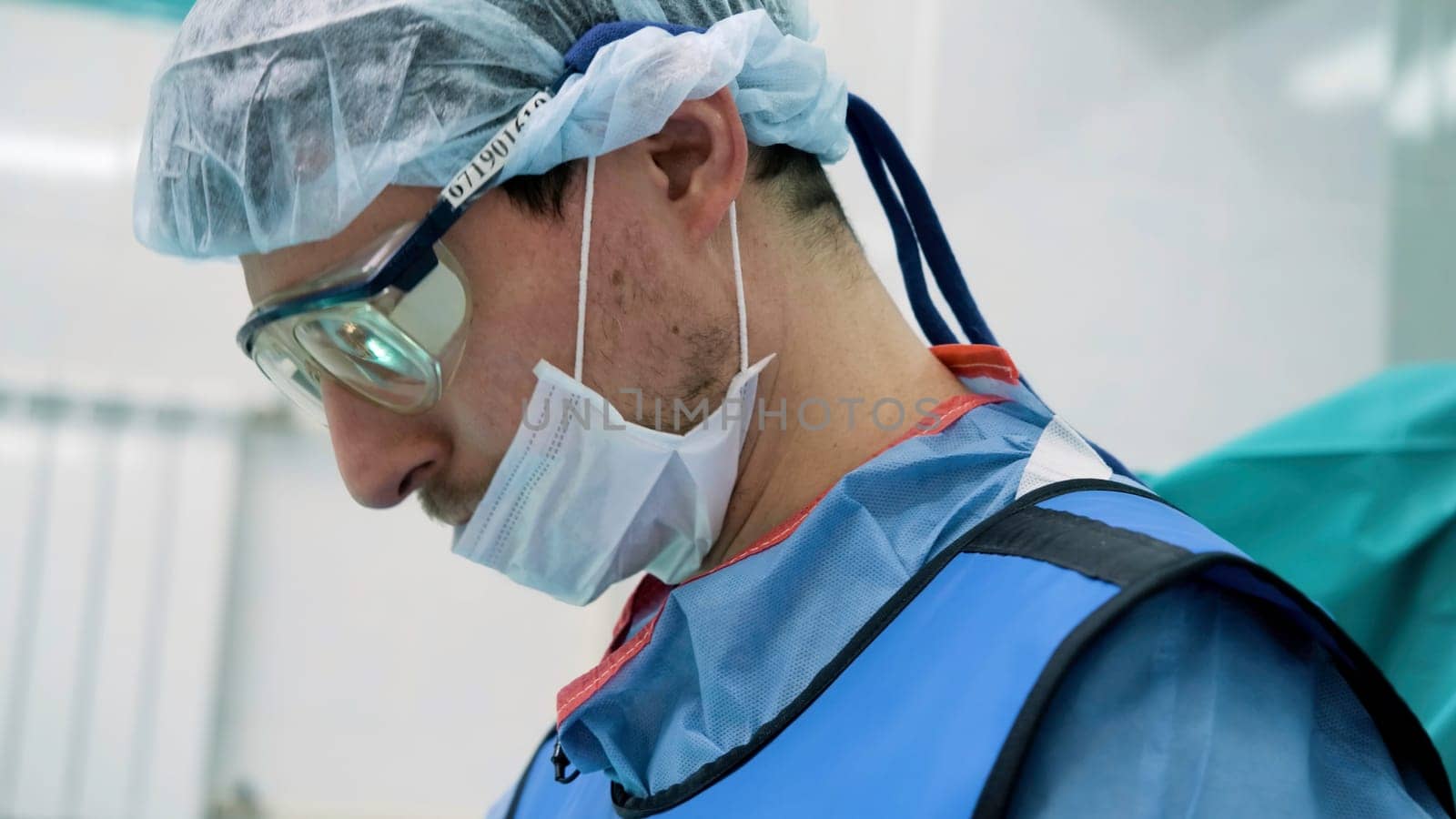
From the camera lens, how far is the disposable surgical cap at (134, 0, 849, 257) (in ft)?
2.39

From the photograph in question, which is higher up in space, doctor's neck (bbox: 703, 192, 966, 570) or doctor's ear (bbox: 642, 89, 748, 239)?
doctor's ear (bbox: 642, 89, 748, 239)

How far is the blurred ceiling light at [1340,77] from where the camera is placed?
1792 mm

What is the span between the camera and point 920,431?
762 mm

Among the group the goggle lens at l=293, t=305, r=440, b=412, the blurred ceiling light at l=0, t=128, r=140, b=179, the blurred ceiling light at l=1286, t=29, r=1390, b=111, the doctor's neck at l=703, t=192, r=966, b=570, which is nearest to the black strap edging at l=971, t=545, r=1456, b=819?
the doctor's neck at l=703, t=192, r=966, b=570

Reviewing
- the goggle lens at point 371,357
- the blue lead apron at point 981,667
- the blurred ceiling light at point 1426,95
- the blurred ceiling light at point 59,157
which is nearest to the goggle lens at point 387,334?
the goggle lens at point 371,357

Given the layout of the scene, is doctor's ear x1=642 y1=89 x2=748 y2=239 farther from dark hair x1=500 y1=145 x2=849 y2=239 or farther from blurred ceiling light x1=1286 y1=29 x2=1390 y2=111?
blurred ceiling light x1=1286 y1=29 x2=1390 y2=111

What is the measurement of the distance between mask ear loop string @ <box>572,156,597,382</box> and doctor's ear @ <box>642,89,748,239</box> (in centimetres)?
4

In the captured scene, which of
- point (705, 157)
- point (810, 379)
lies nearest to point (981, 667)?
point (810, 379)

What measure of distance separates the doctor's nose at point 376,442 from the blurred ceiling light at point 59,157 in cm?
191

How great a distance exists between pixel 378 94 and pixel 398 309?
15 cm

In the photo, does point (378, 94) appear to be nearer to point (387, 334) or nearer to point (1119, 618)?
point (387, 334)

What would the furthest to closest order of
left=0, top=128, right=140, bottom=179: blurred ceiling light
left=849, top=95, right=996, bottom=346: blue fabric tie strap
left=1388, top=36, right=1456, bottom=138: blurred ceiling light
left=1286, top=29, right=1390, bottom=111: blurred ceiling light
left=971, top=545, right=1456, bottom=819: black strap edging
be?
left=0, top=128, right=140, bottom=179: blurred ceiling light, left=1286, top=29, right=1390, bottom=111: blurred ceiling light, left=1388, top=36, right=1456, bottom=138: blurred ceiling light, left=849, top=95, right=996, bottom=346: blue fabric tie strap, left=971, top=545, right=1456, bottom=819: black strap edging

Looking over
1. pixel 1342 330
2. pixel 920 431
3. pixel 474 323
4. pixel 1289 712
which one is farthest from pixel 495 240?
pixel 1342 330

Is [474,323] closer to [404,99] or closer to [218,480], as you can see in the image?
[404,99]
